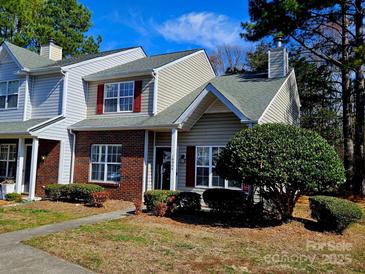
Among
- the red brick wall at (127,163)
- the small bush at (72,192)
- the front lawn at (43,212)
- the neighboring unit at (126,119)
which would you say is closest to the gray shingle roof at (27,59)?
the neighboring unit at (126,119)

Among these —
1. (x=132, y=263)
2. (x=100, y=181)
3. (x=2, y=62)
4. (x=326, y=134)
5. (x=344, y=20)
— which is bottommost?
(x=132, y=263)

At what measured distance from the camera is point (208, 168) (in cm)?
1372

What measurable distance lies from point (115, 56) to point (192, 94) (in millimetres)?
5258

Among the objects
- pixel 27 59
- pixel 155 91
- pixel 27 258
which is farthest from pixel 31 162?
pixel 27 258

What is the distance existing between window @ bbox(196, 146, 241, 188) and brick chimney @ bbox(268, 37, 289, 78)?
220 inches

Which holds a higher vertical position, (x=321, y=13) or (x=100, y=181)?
(x=321, y=13)

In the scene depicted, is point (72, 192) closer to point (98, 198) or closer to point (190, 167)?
point (98, 198)

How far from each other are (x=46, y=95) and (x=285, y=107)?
11676 millimetres

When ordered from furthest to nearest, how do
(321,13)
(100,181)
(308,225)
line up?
1. (321,13)
2. (100,181)
3. (308,225)

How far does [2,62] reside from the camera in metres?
18.0

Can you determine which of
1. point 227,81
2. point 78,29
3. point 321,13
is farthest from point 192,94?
point 78,29

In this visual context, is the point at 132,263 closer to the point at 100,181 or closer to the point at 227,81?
the point at 100,181

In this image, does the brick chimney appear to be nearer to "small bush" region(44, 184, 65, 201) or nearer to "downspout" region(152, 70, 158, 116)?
"downspout" region(152, 70, 158, 116)

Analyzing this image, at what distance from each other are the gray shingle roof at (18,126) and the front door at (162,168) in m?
5.81
